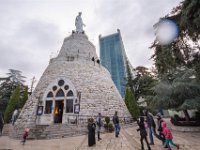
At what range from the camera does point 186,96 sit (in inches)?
498

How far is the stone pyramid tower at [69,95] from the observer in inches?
663

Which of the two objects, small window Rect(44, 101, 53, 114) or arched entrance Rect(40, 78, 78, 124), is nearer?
arched entrance Rect(40, 78, 78, 124)

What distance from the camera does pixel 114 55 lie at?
3964 inches

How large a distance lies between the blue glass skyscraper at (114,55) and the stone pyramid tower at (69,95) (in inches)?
2614

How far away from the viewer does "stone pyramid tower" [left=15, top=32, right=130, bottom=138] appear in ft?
55.3

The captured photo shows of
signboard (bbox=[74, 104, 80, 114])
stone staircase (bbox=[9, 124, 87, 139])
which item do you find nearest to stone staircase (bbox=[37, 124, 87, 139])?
stone staircase (bbox=[9, 124, 87, 139])

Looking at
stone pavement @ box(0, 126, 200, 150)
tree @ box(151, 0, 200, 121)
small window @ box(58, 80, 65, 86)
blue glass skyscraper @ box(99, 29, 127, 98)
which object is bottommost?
stone pavement @ box(0, 126, 200, 150)

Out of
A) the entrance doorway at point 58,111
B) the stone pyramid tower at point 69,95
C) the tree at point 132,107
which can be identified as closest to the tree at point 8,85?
the stone pyramid tower at point 69,95

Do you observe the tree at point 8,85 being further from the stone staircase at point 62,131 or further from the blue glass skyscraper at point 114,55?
the blue glass skyscraper at point 114,55

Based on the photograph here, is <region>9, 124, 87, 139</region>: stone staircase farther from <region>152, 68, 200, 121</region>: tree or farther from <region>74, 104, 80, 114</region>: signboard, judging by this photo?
<region>152, 68, 200, 121</region>: tree

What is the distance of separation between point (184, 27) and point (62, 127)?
12.1 meters

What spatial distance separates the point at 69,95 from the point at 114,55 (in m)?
85.2

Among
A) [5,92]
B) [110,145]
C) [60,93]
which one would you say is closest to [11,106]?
[5,92]

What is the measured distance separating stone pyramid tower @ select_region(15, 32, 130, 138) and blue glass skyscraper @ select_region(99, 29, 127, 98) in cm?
6641
